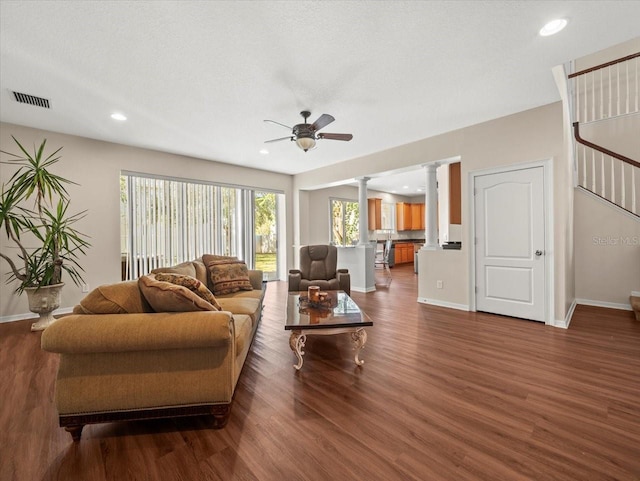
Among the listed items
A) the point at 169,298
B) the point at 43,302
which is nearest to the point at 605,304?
the point at 169,298

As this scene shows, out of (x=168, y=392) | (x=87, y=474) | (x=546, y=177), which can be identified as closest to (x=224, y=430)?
(x=168, y=392)

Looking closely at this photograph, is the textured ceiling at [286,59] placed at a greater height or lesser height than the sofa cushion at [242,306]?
greater

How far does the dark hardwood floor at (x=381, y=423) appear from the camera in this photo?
143 cm

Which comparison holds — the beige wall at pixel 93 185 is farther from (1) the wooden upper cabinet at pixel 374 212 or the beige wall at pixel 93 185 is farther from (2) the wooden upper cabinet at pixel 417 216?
(2) the wooden upper cabinet at pixel 417 216

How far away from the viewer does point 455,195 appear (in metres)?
4.81

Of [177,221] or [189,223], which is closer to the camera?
[177,221]

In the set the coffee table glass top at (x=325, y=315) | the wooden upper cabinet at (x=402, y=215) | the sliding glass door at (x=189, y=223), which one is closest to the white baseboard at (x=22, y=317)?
the sliding glass door at (x=189, y=223)

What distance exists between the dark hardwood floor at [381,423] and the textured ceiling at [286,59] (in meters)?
2.74

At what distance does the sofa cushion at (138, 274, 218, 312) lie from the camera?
5.75 feet

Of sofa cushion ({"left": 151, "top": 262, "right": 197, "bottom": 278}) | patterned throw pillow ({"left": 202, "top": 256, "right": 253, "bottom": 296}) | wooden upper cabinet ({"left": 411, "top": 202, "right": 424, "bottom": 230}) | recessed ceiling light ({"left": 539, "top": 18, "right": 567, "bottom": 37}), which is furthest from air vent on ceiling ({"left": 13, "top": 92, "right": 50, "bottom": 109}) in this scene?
wooden upper cabinet ({"left": 411, "top": 202, "right": 424, "bottom": 230})

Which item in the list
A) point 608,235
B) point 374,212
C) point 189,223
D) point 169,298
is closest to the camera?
point 169,298

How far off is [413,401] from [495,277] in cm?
283

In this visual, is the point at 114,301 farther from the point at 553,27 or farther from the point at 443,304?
the point at 443,304

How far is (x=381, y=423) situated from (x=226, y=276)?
2.51m
